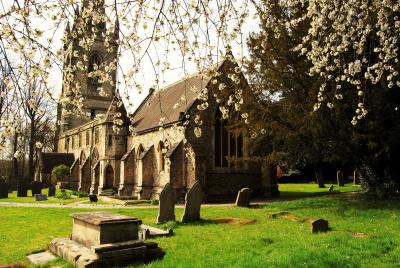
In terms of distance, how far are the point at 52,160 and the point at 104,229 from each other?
3713cm

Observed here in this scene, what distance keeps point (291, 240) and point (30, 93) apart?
641cm

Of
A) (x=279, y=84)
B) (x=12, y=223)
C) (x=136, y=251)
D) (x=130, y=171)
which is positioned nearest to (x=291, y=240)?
(x=136, y=251)

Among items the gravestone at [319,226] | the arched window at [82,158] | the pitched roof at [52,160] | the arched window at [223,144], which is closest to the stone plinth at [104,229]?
the gravestone at [319,226]

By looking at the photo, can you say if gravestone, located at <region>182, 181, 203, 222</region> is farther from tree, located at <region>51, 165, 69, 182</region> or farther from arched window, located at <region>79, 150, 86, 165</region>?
tree, located at <region>51, 165, 69, 182</region>

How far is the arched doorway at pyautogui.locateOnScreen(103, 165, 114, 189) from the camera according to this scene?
29072mm

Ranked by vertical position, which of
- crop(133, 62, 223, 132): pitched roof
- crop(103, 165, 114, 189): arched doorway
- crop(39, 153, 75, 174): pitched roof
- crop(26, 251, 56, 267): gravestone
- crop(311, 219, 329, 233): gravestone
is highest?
crop(133, 62, 223, 132): pitched roof

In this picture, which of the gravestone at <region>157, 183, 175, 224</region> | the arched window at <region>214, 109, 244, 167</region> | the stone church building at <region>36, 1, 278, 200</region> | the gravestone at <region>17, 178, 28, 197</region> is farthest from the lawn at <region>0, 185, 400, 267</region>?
the gravestone at <region>17, 178, 28, 197</region>

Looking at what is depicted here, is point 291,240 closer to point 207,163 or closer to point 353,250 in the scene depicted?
point 353,250

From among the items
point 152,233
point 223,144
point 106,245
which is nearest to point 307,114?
point 152,233

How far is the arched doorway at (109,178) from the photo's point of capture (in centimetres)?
2907

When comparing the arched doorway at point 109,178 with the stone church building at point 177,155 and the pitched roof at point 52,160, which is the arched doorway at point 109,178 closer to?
the stone church building at point 177,155

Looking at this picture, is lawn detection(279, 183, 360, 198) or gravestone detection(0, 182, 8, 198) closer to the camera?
lawn detection(279, 183, 360, 198)

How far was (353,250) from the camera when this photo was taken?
7.34 metres

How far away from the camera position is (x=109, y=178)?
Result: 96.4ft
